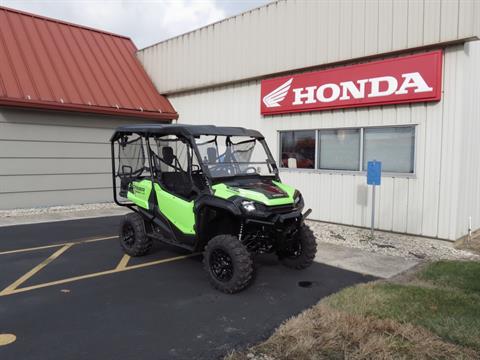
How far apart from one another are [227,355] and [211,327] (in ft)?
2.07

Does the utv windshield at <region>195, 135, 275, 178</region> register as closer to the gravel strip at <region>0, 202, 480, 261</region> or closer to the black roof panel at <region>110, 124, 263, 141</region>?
the black roof panel at <region>110, 124, 263, 141</region>

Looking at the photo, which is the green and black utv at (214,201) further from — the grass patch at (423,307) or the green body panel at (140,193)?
the grass patch at (423,307)

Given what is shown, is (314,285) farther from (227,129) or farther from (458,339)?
(227,129)

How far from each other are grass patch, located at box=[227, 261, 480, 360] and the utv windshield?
2181 millimetres

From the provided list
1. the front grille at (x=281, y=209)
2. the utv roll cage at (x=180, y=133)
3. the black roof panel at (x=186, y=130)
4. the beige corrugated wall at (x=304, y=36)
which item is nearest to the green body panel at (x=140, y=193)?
the utv roll cage at (x=180, y=133)

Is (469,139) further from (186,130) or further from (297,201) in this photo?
(186,130)

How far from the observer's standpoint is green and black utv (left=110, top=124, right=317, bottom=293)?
16.9 feet

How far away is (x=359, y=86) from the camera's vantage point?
884 cm

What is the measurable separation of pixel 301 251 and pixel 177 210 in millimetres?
1966

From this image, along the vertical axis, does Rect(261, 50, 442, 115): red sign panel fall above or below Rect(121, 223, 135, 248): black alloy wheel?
above

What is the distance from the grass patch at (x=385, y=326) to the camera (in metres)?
3.61

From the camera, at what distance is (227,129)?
6.09 meters

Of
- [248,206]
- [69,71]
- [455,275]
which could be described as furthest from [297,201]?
[69,71]

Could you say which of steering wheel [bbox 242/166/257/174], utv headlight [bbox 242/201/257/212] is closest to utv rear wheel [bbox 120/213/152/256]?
steering wheel [bbox 242/166/257/174]
